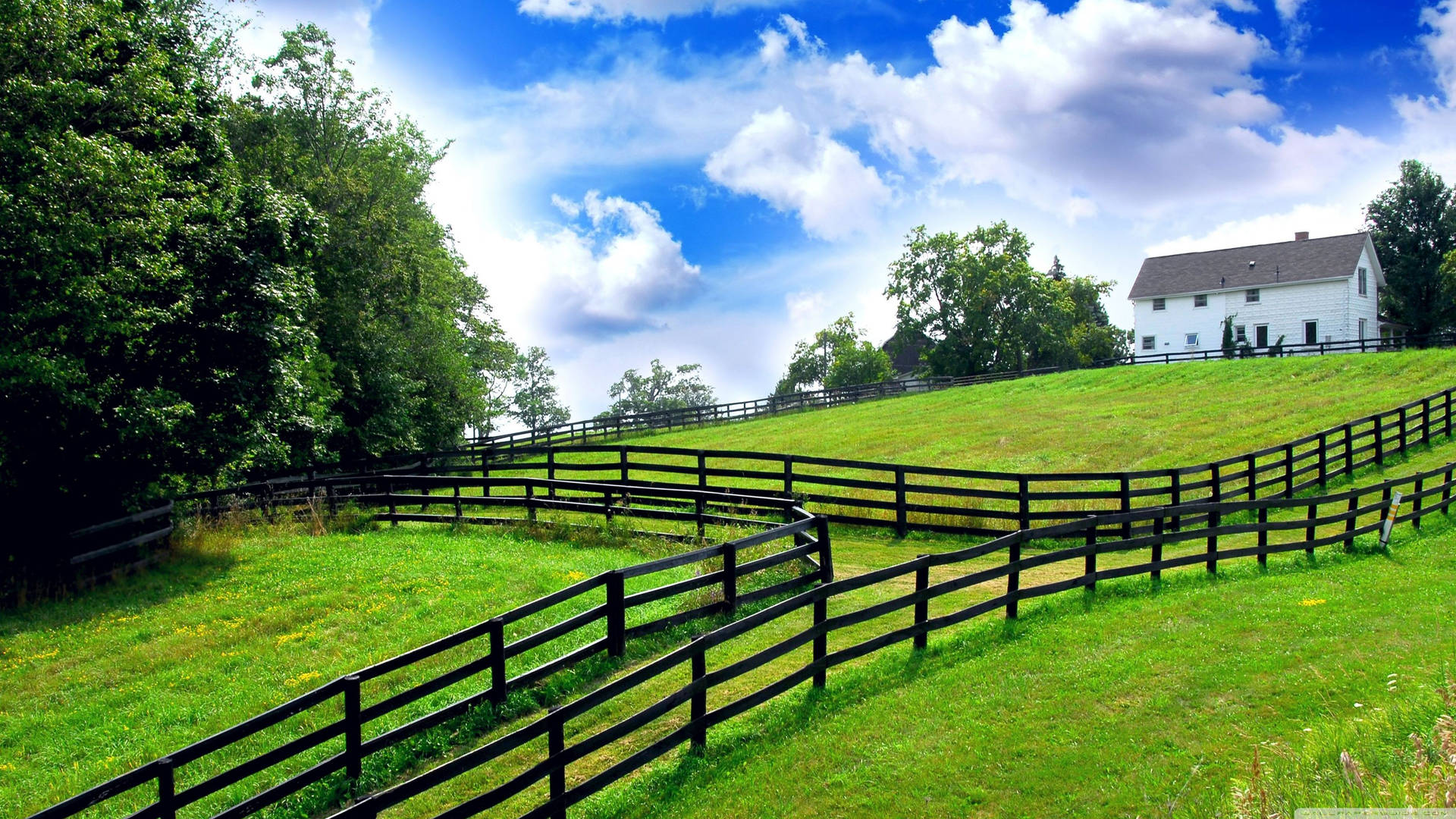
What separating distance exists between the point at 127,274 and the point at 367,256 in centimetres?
1543

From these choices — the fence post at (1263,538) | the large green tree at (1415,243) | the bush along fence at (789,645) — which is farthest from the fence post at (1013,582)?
the large green tree at (1415,243)

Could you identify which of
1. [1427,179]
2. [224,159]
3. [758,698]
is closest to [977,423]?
[224,159]

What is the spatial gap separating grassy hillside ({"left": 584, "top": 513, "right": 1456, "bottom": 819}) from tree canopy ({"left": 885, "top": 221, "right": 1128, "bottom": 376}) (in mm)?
53826

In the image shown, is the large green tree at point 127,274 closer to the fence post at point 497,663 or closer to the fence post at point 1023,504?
the fence post at point 497,663

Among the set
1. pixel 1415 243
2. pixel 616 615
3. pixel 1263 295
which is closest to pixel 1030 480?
pixel 616 615

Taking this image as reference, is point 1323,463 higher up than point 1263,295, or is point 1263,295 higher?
point 1263,295

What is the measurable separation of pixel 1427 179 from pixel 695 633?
79943 mm

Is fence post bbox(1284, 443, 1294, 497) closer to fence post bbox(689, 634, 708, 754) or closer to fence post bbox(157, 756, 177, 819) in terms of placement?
→ fence post bbox(689, 634, 708, 754)

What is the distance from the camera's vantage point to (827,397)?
5084cm

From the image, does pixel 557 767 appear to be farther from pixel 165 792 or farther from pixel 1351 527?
Answer: pixel 1351 527

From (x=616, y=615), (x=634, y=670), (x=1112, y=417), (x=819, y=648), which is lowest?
(x=634, y=670)

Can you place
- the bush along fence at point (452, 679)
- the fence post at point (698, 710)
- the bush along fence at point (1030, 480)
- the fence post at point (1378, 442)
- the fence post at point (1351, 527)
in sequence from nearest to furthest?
the bush along fence at point (452, 679)
the fence post at point (698, 710)
the fence post at point (1351, 527)
the bush along fence at point (1030, 480)
the fence post at point (1378, 442)

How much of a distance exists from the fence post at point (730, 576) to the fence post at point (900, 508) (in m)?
7.89

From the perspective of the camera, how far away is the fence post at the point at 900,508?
17531mm
